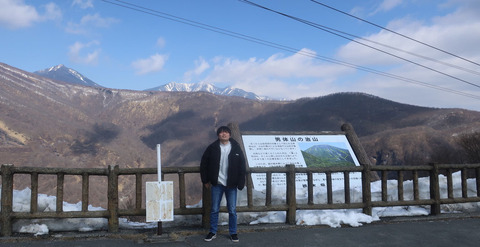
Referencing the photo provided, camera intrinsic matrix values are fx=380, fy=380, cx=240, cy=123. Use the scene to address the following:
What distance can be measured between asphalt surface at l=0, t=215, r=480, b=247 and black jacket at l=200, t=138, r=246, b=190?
88 centimetres

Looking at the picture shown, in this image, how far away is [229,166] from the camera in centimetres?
552

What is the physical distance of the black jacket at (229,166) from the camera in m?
5.51

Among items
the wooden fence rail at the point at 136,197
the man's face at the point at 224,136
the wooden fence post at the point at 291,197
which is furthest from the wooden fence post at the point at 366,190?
the man's face at the point at 224,136

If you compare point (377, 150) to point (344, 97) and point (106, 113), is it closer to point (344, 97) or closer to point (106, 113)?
point (344, 97)

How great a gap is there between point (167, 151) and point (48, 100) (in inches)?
2051

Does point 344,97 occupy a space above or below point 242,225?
above

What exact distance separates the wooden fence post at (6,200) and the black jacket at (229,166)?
9.68 ft

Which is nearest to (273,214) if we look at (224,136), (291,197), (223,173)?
(291,197)

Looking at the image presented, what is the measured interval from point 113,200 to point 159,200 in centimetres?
89

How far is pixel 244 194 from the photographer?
7152 mm

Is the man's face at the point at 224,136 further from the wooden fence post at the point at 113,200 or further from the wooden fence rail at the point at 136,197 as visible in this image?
the wooden fence post at the point at 113,200

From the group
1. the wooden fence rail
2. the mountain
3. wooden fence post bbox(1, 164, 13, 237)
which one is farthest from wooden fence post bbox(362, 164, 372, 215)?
the mountain

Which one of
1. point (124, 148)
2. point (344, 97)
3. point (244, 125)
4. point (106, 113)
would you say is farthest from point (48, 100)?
point (344, 97)

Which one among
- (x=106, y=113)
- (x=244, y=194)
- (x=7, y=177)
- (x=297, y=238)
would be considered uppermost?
(x=106, y=113)
